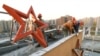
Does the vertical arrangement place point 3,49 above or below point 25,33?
below

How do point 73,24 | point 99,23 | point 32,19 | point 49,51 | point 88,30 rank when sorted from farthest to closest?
1. point 99,23
2. point 88,30
3. point 73,24
4. point 32,19
5. point 49,51

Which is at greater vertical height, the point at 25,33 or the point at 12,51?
the point at 25,33

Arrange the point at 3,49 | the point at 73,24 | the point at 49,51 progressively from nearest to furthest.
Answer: the point at 49,51, the point at 3,49, the point at 73,24

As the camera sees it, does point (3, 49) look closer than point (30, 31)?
No

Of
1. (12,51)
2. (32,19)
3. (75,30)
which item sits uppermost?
(32,19)

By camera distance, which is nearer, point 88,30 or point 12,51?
point 12,51

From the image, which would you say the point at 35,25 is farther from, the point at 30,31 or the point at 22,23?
the point at 22,23

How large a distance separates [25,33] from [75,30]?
3058 mm

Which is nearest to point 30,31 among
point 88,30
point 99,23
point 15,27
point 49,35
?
point 15,27

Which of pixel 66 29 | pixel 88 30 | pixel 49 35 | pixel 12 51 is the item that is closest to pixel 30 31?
pixel 12 51

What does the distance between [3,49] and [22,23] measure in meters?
0.88

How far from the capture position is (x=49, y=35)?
13.7 ft

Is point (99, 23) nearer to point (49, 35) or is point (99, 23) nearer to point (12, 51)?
point (49, 35)

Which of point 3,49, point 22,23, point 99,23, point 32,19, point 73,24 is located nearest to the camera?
point 22,23
